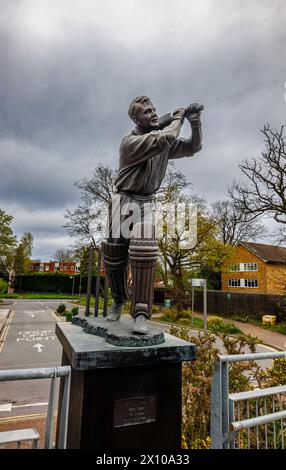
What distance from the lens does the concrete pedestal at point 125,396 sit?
1966 millimetres

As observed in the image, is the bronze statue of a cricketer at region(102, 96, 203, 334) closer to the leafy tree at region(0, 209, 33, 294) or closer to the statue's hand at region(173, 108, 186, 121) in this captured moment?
the statue's hand at region(173, 108, 186, 121)

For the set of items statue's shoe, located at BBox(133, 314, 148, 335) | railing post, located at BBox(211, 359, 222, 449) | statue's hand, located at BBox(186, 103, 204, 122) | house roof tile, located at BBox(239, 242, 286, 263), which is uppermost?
house roof tile, located at BBox(239, 242, 286, 263)

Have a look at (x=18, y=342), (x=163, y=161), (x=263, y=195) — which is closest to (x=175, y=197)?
(x=263, y=195)

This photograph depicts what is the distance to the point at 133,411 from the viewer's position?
81.0 inches

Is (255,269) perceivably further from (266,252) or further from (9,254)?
(9,254)

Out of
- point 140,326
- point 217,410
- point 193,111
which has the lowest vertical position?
point 217,410

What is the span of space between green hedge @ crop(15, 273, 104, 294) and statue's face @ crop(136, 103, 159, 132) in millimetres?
43958

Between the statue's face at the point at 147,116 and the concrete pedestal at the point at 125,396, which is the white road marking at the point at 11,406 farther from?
the statue's face at the point at 147,116

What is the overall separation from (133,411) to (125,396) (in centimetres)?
12

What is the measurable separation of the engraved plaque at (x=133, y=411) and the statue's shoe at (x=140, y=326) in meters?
0.46

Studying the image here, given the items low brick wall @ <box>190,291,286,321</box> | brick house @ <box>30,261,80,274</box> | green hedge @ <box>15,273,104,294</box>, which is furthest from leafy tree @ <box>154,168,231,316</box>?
brick house @ <box>30,261,80,274</box>

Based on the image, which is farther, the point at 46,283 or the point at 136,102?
the point at 46,283

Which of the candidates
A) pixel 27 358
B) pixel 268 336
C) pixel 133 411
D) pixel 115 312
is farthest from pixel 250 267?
pixel 133 411

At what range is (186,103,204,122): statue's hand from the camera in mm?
2930
